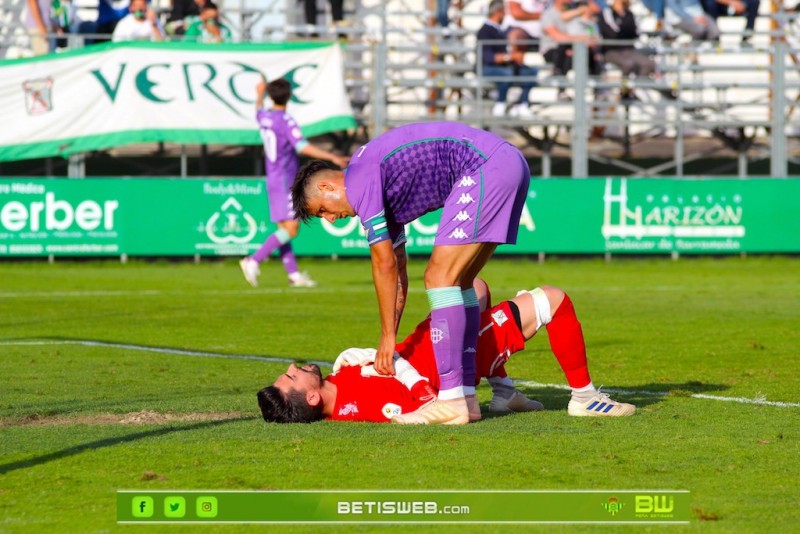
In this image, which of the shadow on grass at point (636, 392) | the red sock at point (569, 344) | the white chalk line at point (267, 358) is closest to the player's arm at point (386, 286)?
the red sock at point (569, 344)

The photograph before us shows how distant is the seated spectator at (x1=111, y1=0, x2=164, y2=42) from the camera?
2530 cm

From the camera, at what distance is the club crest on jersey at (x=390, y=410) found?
7812mm

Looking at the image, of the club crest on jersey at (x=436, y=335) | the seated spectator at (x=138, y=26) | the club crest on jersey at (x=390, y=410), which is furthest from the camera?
the seated spectator at (x=138, y=26)

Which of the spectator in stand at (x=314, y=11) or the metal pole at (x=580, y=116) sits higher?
the spectator in stand at (x=314, y=11)

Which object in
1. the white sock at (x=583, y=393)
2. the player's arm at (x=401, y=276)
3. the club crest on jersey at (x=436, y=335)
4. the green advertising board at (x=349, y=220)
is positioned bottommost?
the green advertising board at (x=349, y=220)

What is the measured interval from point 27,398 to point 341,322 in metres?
5.78

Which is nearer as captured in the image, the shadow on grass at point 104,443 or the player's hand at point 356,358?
the shadow on grass at point 104,443

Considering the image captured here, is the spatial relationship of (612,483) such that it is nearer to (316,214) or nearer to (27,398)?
(316,214)

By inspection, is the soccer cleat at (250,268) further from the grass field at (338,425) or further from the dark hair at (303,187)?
the dark hair at (303,187)

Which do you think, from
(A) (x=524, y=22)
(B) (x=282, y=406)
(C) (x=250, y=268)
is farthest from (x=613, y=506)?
(A) (x=524, y=22)

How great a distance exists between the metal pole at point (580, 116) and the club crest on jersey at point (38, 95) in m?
9.44

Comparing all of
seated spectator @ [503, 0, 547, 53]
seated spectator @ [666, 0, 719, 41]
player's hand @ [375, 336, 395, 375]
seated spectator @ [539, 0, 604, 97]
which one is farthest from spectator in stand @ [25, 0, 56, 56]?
player's hand @ [375, 336, 395, 375]

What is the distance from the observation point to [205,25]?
82.8 feet

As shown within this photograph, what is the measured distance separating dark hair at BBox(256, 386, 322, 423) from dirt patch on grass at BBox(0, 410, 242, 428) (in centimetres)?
38
